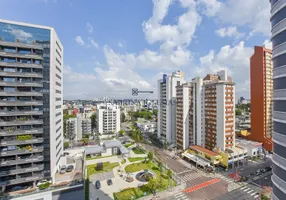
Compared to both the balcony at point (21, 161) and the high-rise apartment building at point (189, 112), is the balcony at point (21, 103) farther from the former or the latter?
the high-rise apartment building at point (189, 112)

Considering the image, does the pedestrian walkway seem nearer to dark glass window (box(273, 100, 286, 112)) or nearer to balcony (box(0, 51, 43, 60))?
dark glass window (box(273, 100, 286, 112))

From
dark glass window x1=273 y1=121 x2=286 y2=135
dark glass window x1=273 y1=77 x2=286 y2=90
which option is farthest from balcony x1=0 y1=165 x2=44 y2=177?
dark glass window x1=273 y1=77 x2=286 y2=90

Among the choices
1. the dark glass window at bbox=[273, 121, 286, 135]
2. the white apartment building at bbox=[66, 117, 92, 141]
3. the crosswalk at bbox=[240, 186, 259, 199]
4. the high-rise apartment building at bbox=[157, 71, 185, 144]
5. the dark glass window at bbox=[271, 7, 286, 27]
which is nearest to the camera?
the dark glass window at bbox=[271, 7, 286, 27]

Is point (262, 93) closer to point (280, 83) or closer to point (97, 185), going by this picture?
point (280, 83)

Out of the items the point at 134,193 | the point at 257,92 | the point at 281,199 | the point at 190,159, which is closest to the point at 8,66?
the point at 134,193

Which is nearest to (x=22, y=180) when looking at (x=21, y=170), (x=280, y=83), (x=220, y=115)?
(x=21, y=170)
